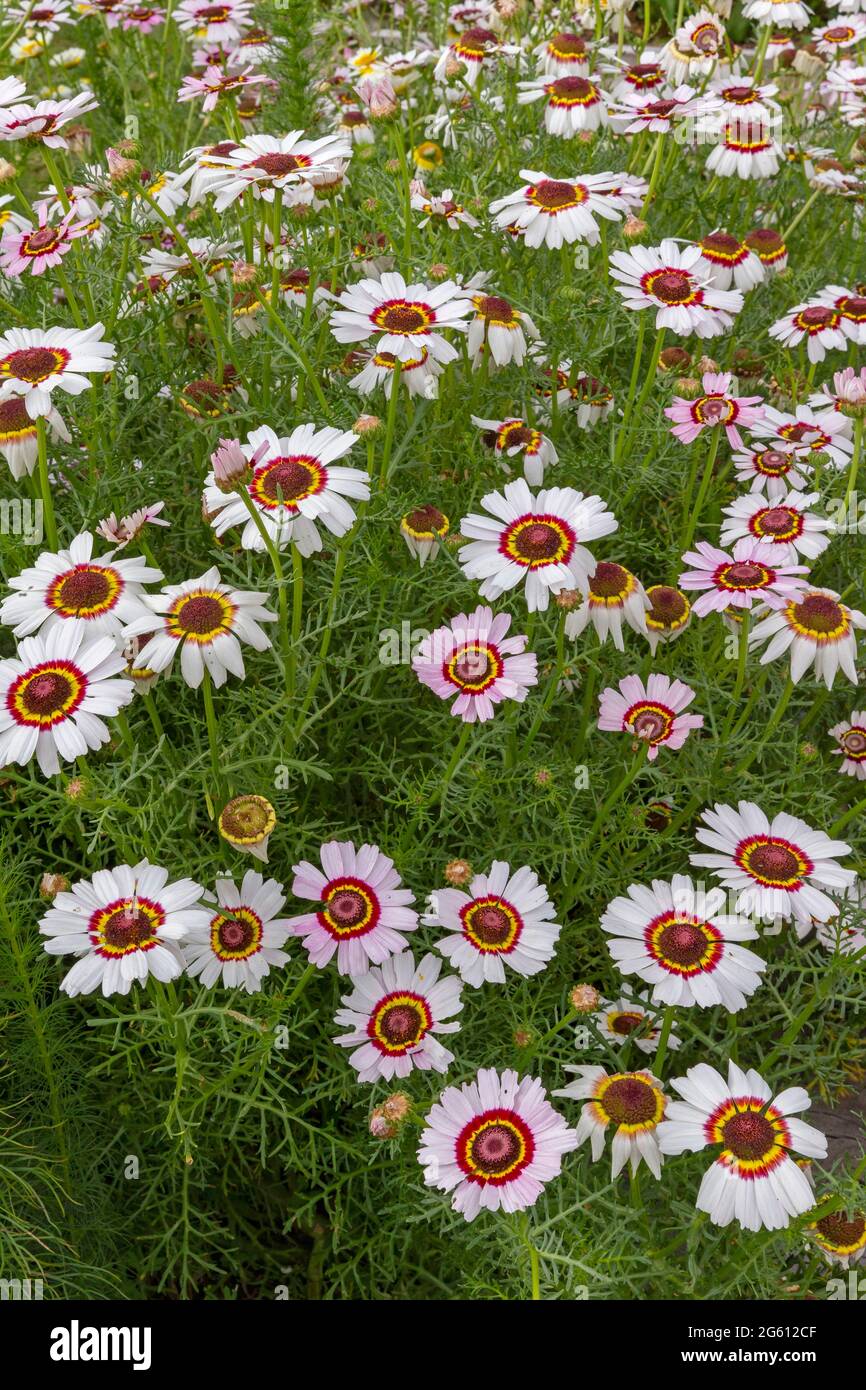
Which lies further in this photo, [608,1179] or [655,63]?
[655,63]

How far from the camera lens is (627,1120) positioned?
1972mm

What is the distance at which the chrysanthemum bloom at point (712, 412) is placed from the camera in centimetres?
266

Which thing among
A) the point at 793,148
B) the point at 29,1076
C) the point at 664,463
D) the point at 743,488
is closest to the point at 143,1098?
the point at 29,1076

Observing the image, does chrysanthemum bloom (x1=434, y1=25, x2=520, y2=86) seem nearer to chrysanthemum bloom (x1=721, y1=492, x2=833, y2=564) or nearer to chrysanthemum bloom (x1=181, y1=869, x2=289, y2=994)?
chrysanthemum bloom (x1=721, y1=492, x2=833, y2=564)

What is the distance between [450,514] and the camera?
285 cm

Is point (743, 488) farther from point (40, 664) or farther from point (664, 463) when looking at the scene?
point (40, 664)

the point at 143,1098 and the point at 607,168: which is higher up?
the point at 607,168

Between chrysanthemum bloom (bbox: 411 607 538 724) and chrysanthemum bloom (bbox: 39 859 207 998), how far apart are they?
0.56m

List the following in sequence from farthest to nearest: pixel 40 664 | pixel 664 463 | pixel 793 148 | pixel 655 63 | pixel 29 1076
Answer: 1. pixel 793 148
2. pixel 655 63
3. pixel 664 463
4. pixel 29 1076
5. pixel 40 664

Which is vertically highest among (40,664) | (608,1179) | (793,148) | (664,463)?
(793,148)

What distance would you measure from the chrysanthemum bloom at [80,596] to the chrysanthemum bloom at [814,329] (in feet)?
6.76

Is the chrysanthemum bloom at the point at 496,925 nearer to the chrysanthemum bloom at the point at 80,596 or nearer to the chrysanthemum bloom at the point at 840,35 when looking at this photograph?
the chrysanthemum bloom at the point at 80,596

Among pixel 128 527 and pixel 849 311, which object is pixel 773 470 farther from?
pixel 128 527

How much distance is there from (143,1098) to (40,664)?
35.5 inches
